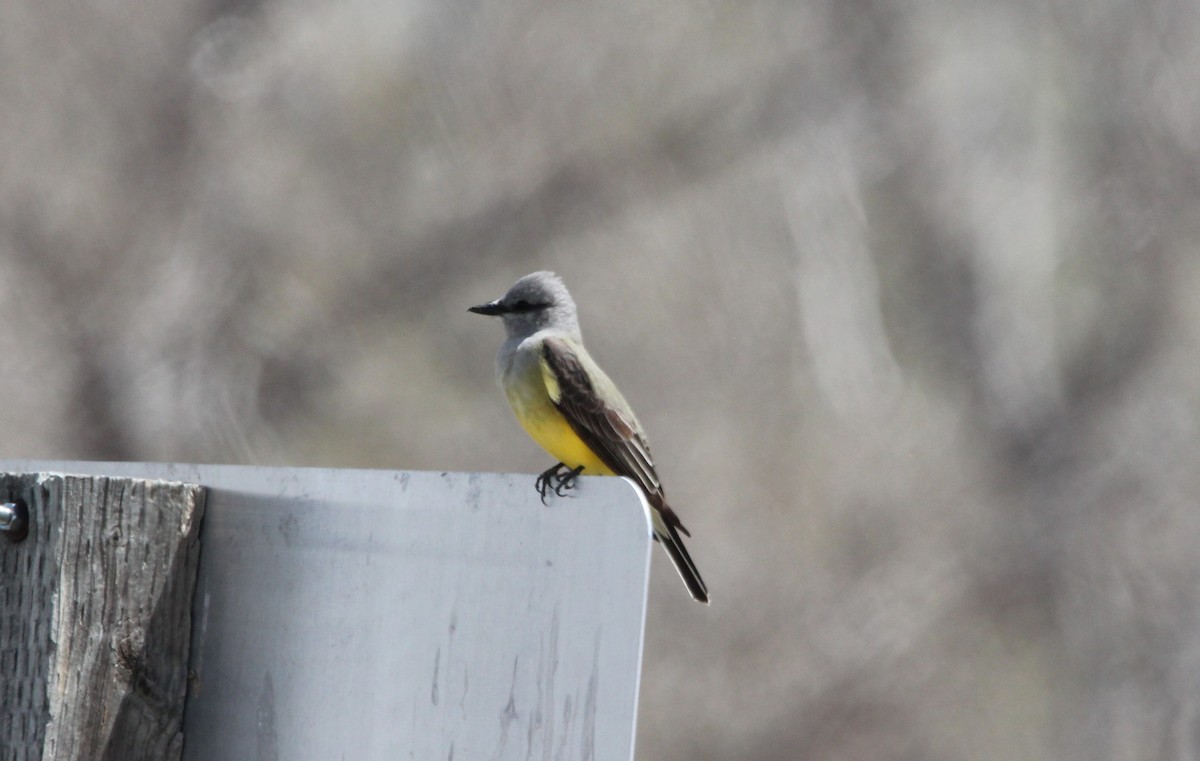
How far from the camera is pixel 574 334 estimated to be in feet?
9.21

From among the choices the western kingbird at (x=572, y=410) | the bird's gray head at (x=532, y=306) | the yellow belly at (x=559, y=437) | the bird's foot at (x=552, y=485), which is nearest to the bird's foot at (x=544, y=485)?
the bird's foot at (x=552, y=485)

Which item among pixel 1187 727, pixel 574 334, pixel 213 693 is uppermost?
pixel 1187 727

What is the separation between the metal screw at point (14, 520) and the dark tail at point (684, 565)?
36.9 inches

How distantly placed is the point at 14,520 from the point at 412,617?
0.45 m

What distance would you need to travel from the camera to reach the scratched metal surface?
3.50ft

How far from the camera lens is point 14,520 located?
1345mm

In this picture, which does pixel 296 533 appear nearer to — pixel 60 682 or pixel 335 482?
pixel 335 482

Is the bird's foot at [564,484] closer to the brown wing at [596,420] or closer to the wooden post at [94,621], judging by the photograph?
the wooden post at [94,621]

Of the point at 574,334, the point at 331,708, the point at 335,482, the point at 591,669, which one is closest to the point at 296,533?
the point at 335,482

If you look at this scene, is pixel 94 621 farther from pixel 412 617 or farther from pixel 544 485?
pixel 544 485

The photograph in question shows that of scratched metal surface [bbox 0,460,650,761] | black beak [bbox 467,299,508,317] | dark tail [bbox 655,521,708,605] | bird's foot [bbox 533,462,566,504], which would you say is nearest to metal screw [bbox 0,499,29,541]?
scratched metal surface [bbox 0,460,650,761]

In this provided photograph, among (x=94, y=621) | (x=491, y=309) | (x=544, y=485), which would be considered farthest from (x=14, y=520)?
(x=491, y=309)

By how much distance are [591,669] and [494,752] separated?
13cm

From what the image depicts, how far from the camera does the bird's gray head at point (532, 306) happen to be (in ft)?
9.01
